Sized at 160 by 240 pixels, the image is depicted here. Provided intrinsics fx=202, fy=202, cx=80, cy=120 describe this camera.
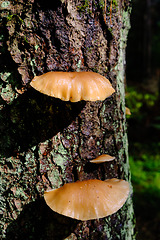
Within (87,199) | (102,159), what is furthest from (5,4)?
(87,199)

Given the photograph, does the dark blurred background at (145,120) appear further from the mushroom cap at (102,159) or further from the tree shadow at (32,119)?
the tree shadow at (32,119)

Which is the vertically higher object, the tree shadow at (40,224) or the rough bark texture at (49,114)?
the rough bark texture at (49,114)

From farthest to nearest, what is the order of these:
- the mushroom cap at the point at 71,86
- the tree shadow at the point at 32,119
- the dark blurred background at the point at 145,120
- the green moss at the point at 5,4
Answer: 1. the dark blurred background at the point at 145,120
2. the tree shadow at the point at 32,119
3. the green moss at the point at 5,4
4. the mushroom cap at the point at 71,86

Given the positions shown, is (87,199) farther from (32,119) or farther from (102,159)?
(32,119)

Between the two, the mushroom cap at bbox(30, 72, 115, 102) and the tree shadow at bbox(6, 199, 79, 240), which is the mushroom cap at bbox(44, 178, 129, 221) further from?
the mushroom cap at bbox(30, 72, 115, 102)

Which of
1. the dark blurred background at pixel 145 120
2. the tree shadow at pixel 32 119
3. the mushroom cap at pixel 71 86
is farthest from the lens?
the dark blurred background at pixel 145 120

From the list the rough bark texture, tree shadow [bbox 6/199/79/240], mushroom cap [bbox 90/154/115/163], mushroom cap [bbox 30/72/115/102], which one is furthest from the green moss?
tree shadow [bbox 6/199/79/240]

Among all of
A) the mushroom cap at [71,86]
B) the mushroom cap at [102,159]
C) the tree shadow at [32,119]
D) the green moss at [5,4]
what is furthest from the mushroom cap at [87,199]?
the green moss at [5,4]

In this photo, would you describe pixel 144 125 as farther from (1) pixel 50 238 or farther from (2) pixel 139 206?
(1) pixel 50 238
